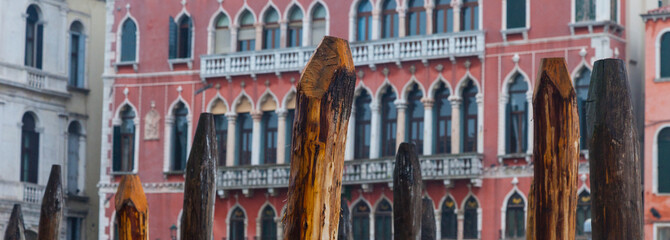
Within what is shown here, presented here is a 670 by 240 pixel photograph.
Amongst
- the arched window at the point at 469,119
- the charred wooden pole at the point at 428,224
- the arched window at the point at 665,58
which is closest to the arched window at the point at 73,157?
the arched window at the point at 469,119

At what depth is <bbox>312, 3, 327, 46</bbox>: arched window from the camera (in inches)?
1419

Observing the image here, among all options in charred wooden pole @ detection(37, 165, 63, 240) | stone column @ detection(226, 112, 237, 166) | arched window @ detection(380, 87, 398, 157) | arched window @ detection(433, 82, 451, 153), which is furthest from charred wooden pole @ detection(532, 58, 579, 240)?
stone column @ detection(226, 112, 237, 166)

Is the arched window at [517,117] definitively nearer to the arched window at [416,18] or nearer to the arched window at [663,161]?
the arched window at [416,18]

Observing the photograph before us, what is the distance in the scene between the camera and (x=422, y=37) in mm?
33875

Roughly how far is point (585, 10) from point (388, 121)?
217 inches

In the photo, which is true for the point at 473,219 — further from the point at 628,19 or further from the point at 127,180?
the point at 127,180

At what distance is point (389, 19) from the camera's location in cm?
3494

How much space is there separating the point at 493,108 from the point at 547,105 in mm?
20403

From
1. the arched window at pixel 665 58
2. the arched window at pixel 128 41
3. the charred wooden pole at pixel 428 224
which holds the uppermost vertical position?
the arched window at pixel 128 41

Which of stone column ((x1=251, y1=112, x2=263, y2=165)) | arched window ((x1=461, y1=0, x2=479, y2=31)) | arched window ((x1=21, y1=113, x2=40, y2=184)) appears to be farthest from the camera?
arched window ((x1=21, y1=113, x2=40, y2=184))

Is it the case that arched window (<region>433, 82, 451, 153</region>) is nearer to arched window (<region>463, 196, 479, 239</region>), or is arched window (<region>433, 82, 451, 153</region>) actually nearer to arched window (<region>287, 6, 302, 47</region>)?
arched window (<region>463, 196, 479, 239</region>)

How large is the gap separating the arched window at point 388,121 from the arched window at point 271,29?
3.42m

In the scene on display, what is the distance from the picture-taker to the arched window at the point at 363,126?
35062 mm

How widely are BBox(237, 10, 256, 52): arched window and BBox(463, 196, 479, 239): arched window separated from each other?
23.8 ft
